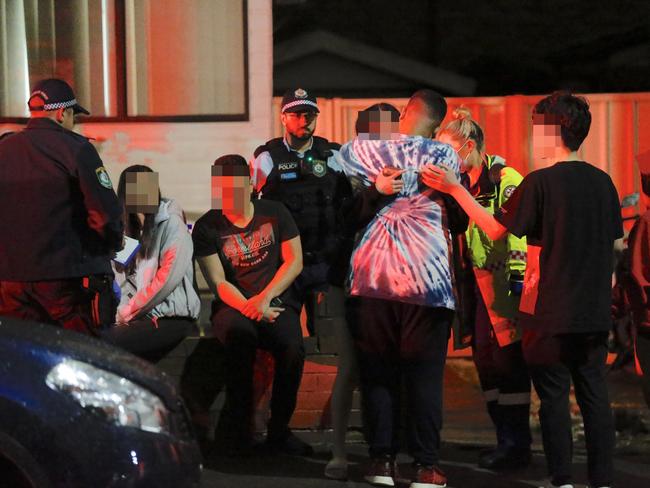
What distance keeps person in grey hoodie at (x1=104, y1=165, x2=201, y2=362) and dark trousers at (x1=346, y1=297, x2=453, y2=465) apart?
4.64 feet

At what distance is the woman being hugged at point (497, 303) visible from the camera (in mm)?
6652

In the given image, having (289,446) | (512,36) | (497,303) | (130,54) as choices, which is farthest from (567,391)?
(512,36)

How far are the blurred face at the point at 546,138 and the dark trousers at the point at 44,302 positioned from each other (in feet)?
7.71

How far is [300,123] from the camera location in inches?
294

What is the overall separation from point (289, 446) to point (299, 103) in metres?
2.05

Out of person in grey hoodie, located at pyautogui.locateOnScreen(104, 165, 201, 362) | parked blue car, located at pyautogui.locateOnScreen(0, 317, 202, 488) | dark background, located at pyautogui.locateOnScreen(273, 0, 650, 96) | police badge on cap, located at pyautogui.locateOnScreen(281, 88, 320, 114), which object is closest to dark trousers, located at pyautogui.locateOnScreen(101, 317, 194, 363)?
person in grey hoodie, located at pyautogui.locateOnScreen(104, 165, 201, 362)

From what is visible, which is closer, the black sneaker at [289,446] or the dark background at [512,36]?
the black sneaker at [289,446]

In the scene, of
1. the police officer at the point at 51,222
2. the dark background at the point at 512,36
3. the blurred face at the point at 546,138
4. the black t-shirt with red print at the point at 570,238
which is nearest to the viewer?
the black t-shirt with red print at the point at 570,238

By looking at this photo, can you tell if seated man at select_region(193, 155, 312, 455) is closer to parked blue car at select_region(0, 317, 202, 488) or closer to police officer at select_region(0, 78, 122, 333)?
police officer at select_region(0, 78, 122, 333)

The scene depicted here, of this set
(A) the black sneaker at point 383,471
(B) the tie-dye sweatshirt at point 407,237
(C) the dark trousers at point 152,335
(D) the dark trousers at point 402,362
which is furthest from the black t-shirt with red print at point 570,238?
(C) the dark trousers at point 152,335

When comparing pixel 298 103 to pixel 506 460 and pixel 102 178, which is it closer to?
pixel 102 178

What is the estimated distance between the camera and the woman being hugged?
665 cm

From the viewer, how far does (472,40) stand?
16641mm

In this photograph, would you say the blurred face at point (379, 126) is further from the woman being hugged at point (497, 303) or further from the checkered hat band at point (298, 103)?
the checkered hat band at point (298, 103)
